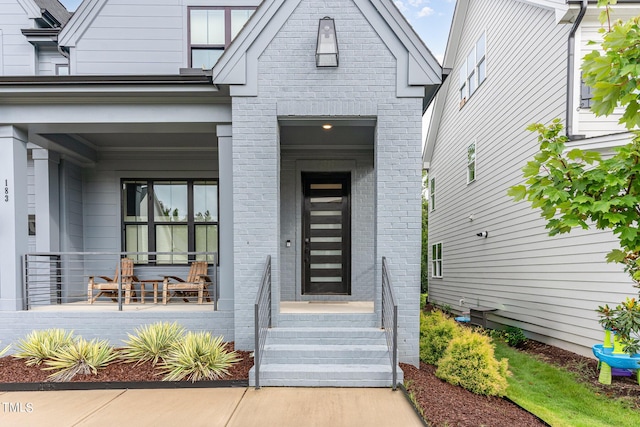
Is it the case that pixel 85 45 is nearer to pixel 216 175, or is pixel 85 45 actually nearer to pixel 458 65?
pixel 216 175

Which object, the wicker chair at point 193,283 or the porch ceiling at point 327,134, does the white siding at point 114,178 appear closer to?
the wicker chair at point 193,283

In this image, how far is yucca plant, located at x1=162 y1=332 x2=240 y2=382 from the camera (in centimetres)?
410

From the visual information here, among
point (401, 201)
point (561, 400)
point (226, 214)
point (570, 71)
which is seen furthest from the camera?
point (570, 71)

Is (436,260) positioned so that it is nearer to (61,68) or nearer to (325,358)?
(325,358)

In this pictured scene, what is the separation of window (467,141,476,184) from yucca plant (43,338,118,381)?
9141 millimetres

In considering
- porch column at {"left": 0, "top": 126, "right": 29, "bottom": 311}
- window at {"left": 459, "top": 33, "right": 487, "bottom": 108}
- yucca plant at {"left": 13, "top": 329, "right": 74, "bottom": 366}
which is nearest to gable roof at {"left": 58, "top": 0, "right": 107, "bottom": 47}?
porch column at {"left": 0, "top": 126, "right": 29, "bottom": 311}

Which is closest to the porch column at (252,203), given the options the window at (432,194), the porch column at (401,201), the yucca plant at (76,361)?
the porch column at (401,201)

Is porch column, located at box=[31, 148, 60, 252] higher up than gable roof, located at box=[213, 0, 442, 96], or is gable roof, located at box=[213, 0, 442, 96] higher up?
gable roof, located at box=[213, 0, 442, 96]

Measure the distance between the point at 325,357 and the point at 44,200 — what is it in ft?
19.4

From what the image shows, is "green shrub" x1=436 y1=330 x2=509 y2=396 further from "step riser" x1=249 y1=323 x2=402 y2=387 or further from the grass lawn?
"step riser" x1=249 y1=323 x2=402 y2=387

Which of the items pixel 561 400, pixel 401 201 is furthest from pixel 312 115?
pixel 561 400

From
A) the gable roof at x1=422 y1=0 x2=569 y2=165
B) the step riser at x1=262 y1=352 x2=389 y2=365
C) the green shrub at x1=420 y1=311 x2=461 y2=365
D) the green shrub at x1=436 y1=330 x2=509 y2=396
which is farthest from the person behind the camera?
the gable roof at x1=422 y1=0 x2=569 y2=165

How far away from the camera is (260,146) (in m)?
4.88

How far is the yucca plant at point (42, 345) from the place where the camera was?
4.54 m
